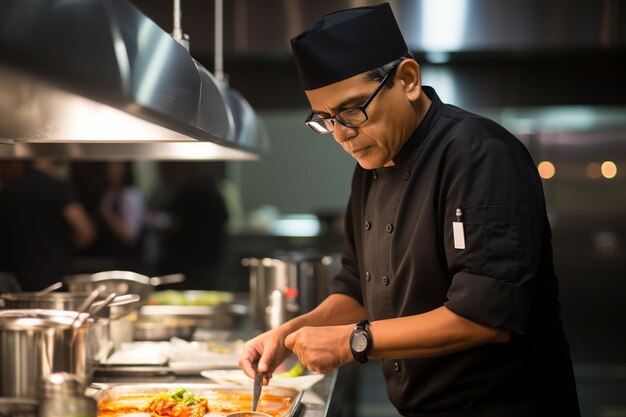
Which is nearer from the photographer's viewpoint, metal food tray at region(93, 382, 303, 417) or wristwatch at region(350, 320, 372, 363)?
wristwatch at region(350, 320, 372, 363)

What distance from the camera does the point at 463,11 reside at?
4273 millimetres

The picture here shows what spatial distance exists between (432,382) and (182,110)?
0.90 meters

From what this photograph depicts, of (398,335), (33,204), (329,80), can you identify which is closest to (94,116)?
(329,80)

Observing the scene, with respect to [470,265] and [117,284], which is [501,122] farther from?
[470,265]

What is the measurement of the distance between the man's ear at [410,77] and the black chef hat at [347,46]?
3cm

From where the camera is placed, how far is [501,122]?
581cm

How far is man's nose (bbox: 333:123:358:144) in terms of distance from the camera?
196cm

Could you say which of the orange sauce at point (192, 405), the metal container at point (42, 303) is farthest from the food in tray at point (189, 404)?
the metal container at point (42, 303)

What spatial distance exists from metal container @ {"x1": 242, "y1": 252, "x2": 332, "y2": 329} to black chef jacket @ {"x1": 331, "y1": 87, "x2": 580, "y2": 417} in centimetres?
97

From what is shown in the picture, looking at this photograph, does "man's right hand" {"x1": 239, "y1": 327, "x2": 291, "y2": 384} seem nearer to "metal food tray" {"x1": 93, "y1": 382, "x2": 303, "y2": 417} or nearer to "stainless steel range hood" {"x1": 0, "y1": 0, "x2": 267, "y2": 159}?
"metal food tray" {"x1": 93, "y1": 382, "x2": 303, "y2": 417}

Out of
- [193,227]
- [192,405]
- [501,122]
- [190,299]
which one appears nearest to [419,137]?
[192,405]

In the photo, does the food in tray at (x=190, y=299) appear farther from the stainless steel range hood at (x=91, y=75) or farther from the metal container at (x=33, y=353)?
the metal container at (x=33, y=353)

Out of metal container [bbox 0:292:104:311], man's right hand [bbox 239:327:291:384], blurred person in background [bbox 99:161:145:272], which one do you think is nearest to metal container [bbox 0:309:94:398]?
man's right hand [bbox 239:327:291:384]

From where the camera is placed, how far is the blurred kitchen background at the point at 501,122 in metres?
4.25
